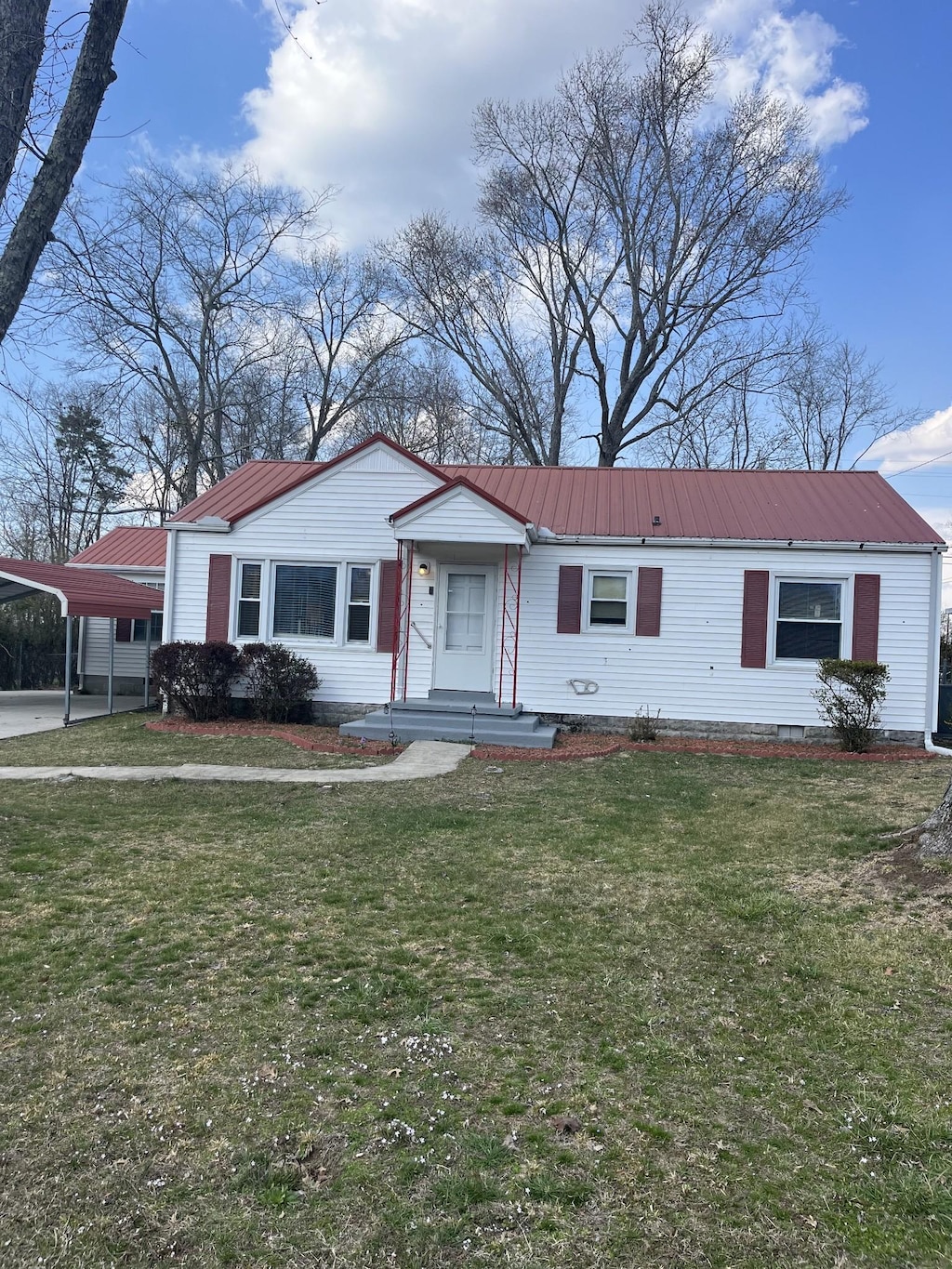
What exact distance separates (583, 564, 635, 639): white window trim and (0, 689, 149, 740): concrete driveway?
8661 millimetres

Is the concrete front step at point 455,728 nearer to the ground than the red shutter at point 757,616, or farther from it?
nearer to the ground

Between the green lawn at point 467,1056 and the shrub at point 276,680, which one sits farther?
the shrub at point 276,680

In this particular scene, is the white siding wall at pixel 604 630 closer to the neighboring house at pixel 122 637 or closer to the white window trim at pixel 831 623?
the white window trim at pixel 831 623

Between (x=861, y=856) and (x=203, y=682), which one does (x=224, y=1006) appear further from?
(x=203, y=682)

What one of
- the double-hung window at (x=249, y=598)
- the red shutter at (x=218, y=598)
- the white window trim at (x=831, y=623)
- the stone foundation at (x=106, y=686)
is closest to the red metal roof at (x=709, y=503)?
the white window trim at (x=831, y=623)

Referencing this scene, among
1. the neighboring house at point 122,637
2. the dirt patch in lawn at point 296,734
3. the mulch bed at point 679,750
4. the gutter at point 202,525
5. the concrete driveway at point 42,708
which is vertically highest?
the gutter at point 202,525

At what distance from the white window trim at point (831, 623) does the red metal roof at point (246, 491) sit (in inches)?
298

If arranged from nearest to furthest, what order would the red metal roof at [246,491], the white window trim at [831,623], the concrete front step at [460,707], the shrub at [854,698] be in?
the shrub at [854,698]
the concrete front step at [460,707]
the white window trim at [831,623]
the red metal roof at [246,491]

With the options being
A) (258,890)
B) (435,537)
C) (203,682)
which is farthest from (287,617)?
(258,890)

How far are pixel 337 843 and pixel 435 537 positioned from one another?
6.30 m

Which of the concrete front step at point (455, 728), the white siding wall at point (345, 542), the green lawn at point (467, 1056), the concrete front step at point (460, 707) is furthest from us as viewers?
the white siding wall at point (345, 542)

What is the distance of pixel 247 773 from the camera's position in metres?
8.78

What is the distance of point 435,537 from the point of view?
1156cm

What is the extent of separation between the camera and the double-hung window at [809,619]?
40.0 feet
